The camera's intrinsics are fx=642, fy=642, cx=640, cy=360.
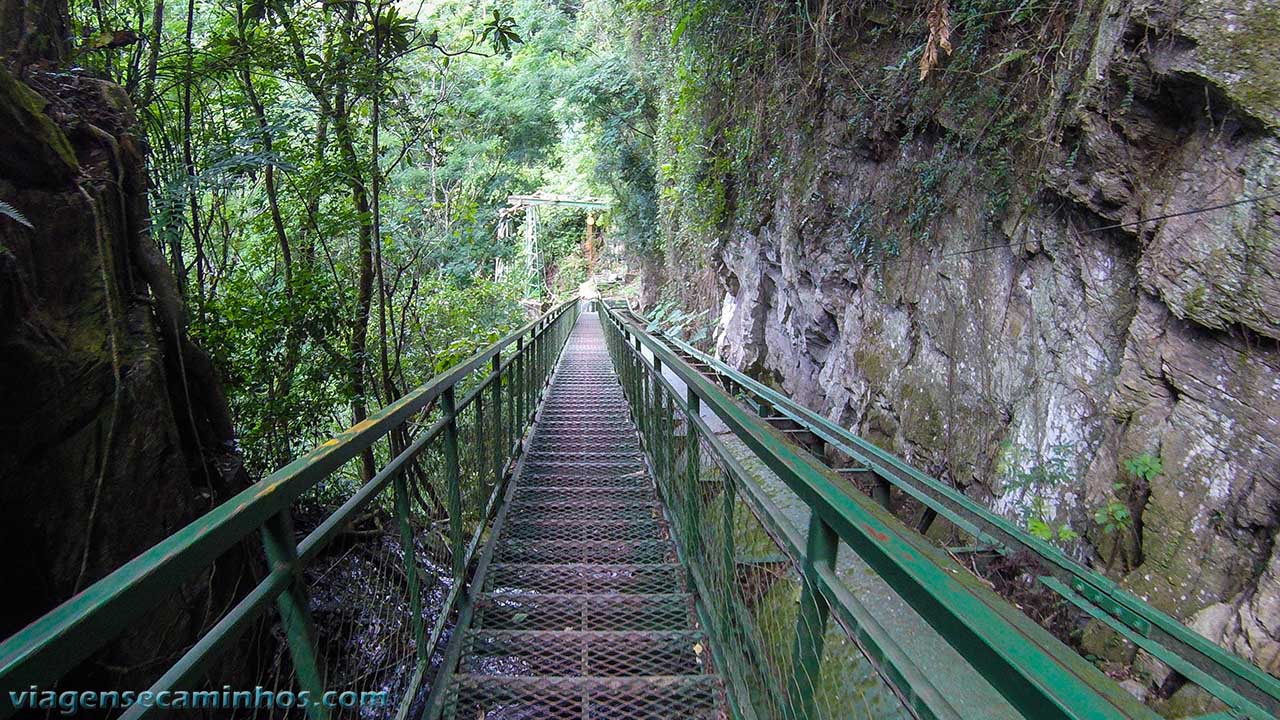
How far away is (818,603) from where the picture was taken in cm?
147

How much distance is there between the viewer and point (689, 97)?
10.6m

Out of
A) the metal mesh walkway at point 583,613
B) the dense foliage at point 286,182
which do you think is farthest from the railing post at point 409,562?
the dense foliage at point 286,182

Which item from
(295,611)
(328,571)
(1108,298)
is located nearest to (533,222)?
(1108,298)

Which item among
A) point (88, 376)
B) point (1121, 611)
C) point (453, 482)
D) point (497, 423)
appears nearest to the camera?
point (1121, 611)

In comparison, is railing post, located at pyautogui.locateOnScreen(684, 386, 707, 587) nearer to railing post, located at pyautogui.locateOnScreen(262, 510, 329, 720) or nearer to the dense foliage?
railing post, located at pyautogui.locateOnScreen(262, 510, 329, 720)

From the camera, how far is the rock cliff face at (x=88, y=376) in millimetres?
2320

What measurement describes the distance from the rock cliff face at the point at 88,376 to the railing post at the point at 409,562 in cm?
86

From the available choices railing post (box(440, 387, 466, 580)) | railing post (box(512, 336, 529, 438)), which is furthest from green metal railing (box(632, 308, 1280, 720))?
railing post (box(512, 336, 529, 438))

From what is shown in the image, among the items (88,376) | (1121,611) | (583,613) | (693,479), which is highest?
(88,376)

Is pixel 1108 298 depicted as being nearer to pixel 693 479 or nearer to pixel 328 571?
pixel 693 479

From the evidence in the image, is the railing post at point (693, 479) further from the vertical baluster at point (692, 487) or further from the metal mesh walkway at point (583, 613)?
the metal mesh walkway at point (583, 613)

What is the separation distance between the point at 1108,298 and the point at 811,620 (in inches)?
138

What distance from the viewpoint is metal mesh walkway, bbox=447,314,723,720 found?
240 cm

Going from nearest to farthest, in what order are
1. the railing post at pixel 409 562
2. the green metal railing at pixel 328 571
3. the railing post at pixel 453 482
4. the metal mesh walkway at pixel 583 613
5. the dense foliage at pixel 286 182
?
the green metal railing at pixel 328 571 → the railing post at pixel 409 562 → the metal mesh walkway at pixel 583 613 → the railing post at pixel 453 482 → the dense foliage at pixel 286 182
